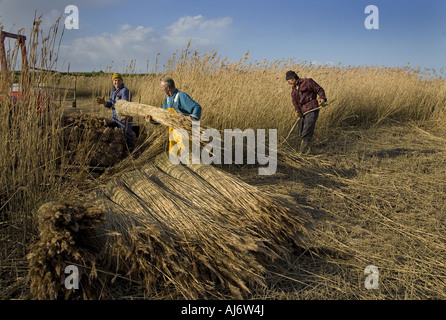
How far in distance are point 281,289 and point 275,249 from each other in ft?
1.27

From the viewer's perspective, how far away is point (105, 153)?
13.5 feet

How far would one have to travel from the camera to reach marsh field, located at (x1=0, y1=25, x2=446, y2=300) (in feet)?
7.94

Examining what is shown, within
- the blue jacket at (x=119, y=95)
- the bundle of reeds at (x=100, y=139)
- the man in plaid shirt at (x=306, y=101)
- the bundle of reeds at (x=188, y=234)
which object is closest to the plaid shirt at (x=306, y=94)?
the man in plaid shirt at (x=306, y=101)

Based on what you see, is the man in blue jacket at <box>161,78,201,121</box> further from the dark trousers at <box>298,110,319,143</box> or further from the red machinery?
the dark trousers at <box>298,110,319,143</box>

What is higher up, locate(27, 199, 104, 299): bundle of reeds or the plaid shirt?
the plaid shirt

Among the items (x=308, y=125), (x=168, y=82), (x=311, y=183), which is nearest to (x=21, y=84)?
(x=168, y=82)

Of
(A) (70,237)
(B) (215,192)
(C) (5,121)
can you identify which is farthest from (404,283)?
(C) (5,121)

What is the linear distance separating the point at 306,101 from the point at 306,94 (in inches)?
4.5

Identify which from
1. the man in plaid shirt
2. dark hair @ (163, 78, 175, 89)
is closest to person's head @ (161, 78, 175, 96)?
dark hair @ (163, 78, 175, 89)

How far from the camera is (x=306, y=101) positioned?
5934 millimetres

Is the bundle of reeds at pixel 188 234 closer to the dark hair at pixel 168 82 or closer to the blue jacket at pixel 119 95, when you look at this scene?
the dark hair at pixel 168 82

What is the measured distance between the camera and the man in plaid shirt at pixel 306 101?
583cm

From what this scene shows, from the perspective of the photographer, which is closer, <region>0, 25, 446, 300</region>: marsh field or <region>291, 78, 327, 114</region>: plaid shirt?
<region>0, 25, 446, 300</region>: marsh field

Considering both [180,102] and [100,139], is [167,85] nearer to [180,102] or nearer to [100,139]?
[180,102]
